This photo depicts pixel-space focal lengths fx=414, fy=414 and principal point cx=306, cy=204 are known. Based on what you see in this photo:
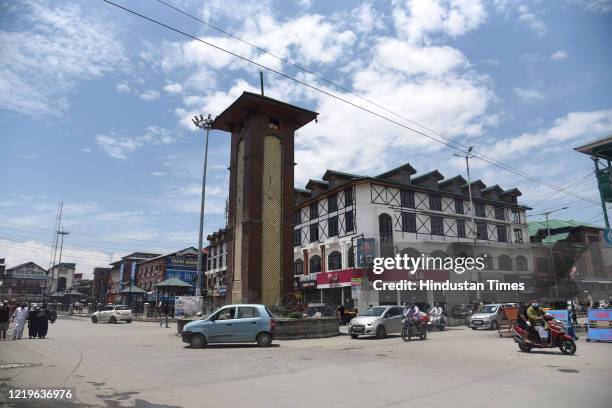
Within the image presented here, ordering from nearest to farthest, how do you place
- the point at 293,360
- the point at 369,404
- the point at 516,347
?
1. the point at 369,404
2. the point at 293,360
3. the point at 516,347

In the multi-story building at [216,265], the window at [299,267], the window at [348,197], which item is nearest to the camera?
the window at [348,197]

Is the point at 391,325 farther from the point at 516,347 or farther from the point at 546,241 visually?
the point at 546,241

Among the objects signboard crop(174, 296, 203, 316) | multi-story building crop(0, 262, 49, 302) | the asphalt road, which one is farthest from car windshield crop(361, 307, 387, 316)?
multi-story building crop(0, 262, 49, 302)

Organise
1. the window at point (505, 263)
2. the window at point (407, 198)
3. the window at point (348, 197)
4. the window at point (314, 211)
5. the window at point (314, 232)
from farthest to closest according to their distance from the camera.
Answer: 1. the window at point (505, 263)
2. the window at point (314, 211)
3. the window at point (314, 232)
4. the window at point (407, 198)
5. the window at point (348, 197)

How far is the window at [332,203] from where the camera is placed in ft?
133

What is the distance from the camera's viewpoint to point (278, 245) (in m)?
23.6

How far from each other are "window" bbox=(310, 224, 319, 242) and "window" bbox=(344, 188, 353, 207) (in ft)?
18.1

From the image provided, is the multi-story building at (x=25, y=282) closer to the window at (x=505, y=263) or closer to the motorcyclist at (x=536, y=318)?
the window at (x=505, y=263)

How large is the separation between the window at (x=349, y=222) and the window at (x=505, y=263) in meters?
17.9

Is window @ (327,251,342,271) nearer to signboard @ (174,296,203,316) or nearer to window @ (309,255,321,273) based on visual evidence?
window @ (309,255,321,273)

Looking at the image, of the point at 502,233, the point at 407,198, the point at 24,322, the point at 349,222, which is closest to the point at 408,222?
the point at 407,198

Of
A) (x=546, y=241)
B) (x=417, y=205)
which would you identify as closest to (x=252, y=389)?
(x=417, y=205)

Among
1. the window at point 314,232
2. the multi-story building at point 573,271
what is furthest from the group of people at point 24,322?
the multi-story building at point 573,271

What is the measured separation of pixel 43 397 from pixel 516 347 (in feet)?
47.8
